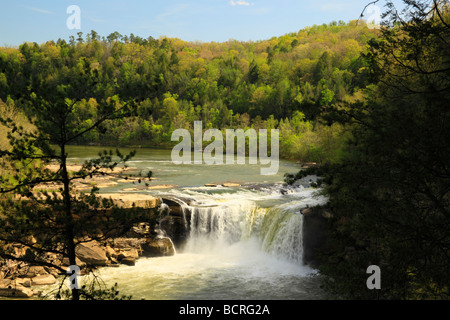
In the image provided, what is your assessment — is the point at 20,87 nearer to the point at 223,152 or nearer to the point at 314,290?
the point at 314,290

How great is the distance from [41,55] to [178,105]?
4040 cm

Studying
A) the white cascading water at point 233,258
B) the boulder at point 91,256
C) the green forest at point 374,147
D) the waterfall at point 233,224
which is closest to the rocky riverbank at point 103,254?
the boulder at point 91,256

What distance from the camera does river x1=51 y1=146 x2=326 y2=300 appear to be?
14578mm

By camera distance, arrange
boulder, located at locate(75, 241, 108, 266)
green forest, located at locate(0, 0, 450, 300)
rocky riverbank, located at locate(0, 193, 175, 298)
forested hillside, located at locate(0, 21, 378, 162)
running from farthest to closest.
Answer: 1. forested hillside, located at locate(0, 21, 378, 162)
2. boulder, located at locate(75, 241, 108, 266)
3. rocky riverbank, located at locate(0, 193, 175, 298)
4. green forest, located at locate(0, 0, 450, 300)

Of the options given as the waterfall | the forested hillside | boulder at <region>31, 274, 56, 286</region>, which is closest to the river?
the waterfall

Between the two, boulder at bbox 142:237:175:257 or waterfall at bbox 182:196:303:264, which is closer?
boulder at bbox 142:237:175:257

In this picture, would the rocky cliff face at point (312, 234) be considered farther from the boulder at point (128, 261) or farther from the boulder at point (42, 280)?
the boulder at point (42, 280)

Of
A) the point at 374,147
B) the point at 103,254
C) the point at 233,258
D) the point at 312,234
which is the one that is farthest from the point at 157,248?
the point at 374,147

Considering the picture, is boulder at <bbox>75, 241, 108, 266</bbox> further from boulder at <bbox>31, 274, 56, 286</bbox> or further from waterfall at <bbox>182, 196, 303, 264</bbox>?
waterfall at <bbox>182, 196, 303, 264</bbox>

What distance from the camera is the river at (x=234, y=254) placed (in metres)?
14.6

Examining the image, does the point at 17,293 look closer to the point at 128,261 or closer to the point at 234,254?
the point at 128,261

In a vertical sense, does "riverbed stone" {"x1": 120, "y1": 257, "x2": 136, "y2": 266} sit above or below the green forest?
below

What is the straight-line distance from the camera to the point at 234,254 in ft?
63.5

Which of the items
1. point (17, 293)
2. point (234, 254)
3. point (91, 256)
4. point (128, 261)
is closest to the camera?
point (17, 293)
